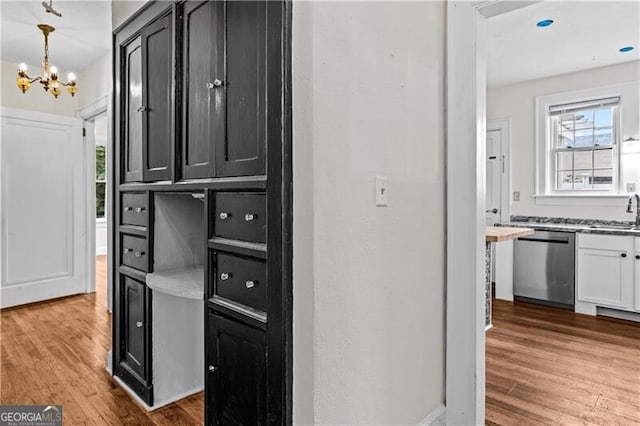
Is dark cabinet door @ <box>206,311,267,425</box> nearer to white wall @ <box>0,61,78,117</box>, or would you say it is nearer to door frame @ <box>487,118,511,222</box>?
white wall @ <box>0,61,78,117</box>

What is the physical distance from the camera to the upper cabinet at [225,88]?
1494mm

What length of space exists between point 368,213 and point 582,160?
432 centimetres

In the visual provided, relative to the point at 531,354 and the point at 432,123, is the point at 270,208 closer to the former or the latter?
the point at 432,123

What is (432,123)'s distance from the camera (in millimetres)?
1868

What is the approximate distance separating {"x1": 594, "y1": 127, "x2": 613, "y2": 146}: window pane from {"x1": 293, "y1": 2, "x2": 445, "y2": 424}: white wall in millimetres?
3656

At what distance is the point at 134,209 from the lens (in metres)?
2.46

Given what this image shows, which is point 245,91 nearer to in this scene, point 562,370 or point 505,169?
point 562,370

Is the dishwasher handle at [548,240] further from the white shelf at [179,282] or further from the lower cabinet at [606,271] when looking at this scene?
the white shelf at [179,282]

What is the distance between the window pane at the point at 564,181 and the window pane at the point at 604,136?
1.47 ft

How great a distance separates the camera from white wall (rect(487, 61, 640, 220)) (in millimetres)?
4309

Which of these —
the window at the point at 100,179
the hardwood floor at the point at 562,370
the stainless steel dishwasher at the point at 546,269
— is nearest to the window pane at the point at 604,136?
the stainless steel dishwasher at the point at 546,269

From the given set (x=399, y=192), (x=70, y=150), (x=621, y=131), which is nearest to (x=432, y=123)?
(x=399, y=192)

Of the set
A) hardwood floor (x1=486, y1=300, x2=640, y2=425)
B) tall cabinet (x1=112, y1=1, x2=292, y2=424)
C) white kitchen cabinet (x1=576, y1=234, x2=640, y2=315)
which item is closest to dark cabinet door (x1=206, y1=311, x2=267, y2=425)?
tall cabinet (x1=112, y1=1, x2=292, y2=424)


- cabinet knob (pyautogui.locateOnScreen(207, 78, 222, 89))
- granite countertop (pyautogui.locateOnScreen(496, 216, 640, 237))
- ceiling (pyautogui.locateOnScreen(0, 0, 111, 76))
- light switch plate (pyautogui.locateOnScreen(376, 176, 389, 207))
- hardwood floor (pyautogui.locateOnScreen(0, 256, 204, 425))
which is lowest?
hardwood floor (pyautogui.locateOnScreen(0, 256, 204, 425))
